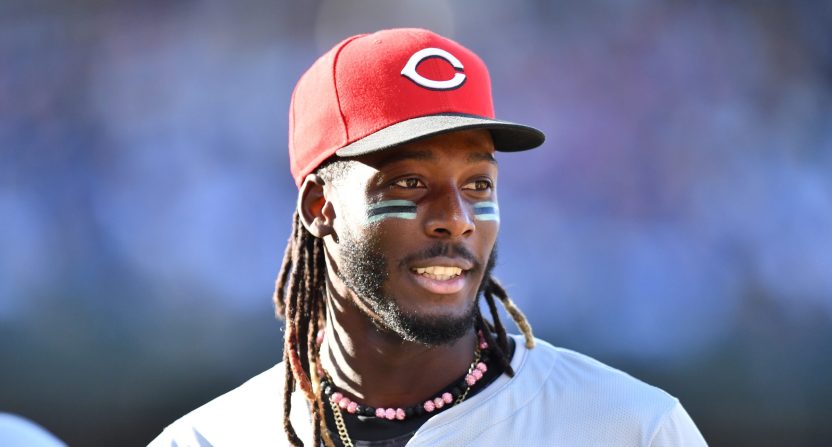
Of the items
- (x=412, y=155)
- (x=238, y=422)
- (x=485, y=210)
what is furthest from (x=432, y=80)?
(x=238, y=422)

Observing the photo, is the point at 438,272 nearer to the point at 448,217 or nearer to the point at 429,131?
the point at 448,217

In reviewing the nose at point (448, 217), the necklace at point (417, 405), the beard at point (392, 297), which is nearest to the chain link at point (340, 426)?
the necklace at point (417, 405)

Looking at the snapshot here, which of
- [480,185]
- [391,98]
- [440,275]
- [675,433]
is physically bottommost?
[675,433]

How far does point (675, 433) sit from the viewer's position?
88.0 inches

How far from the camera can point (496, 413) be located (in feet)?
7.59

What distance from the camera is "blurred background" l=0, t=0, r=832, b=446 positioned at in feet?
15.8

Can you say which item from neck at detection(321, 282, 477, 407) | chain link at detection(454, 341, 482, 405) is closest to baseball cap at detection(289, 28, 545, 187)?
neck at detection(321, 282, 477, 407)

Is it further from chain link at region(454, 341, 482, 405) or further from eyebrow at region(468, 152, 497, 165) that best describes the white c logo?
chain link at region(454, 341, 482, 405)

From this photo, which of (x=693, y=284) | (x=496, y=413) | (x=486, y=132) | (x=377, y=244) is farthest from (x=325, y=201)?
(x=693, y=284)

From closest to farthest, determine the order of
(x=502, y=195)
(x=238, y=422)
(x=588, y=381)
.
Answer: (x=588, y=381)
(x=238, y=422)
(x=502, y=195)

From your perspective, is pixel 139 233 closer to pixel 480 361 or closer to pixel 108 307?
pixel 108 307

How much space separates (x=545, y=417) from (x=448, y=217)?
0.52 meters

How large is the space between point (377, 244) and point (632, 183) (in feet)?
9.54

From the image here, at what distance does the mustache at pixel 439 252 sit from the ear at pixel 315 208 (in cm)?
28
